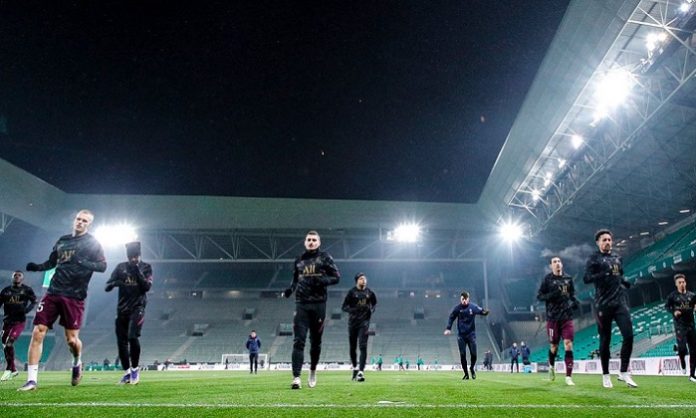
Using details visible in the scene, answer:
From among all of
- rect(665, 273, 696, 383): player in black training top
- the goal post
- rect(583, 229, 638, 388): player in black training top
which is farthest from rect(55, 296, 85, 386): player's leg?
the goal post

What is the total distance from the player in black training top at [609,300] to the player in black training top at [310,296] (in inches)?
158

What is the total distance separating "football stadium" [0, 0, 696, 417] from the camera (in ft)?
21.6

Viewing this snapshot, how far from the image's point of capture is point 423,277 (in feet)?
150

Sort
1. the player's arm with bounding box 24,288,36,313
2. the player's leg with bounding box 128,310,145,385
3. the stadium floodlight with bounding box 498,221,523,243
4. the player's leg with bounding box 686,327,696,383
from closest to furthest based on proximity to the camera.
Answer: the player's leg with bounding box 128,310,145,385, the player's leg with bounding box 686,327,696,383, the player's arm with bounding box 24,288,36,313, the stadium floodlight with bounding box 498,221,523,243

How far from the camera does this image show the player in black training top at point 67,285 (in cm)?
632

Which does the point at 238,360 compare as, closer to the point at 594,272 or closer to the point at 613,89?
the point at 613,89

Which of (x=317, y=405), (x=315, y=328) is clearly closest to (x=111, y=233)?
(x=315, y=328)

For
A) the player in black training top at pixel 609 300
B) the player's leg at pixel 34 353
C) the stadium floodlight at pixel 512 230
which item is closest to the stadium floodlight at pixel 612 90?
the player in black training top at pixel 609 300

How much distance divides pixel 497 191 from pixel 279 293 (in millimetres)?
25055

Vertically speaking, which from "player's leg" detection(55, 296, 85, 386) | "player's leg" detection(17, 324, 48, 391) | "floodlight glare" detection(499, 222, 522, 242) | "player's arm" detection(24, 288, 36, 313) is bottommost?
"player's leg" detection(17, 324, 48, 391)

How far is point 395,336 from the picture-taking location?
40750 mm

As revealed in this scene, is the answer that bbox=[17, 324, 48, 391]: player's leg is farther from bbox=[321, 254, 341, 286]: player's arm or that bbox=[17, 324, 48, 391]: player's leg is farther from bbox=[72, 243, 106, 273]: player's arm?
bbox=[321, 254, 341, 286]: player's arm

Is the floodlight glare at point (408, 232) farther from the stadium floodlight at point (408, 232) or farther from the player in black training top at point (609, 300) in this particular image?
the player in black training top at point (609, 300)

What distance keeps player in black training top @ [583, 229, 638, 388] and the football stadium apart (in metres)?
0.03
